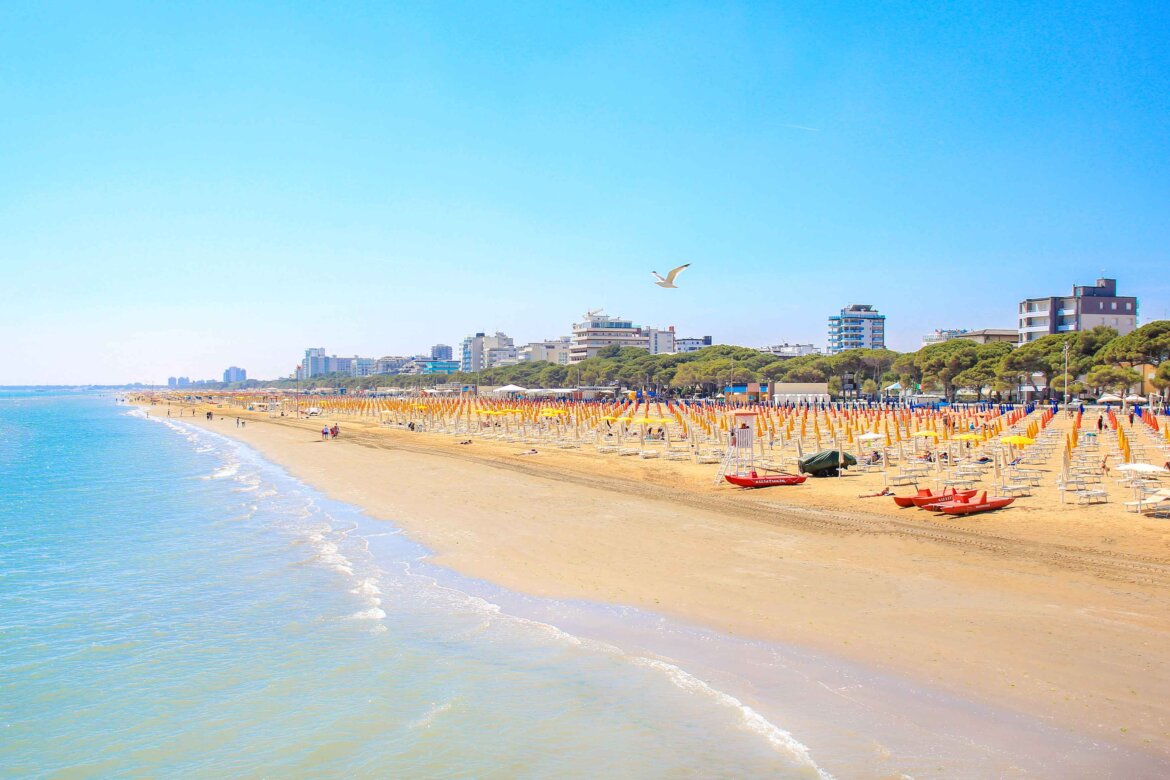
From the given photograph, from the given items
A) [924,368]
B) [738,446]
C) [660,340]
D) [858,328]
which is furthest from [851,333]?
[738,446]

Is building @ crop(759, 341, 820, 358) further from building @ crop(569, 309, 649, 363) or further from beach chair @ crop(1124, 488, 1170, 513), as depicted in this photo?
beach chair @ crop(1124, 488, 1170, 513)

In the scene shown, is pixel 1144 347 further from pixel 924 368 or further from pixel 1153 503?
pixel 1153 503

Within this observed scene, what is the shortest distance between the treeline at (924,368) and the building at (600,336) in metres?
12.6

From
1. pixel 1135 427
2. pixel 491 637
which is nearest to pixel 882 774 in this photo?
pixel 491 637

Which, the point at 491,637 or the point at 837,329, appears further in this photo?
the point at 837,329

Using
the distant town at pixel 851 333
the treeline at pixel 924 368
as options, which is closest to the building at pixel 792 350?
the distant town at pixel 851 333

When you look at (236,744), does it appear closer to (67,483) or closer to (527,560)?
(527,560)

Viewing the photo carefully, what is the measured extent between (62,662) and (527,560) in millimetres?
6375

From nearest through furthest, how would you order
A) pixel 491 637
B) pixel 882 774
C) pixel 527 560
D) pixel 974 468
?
pixel 882 774 → pixel 491 637 → pixel 527 560 → pixel 974 468

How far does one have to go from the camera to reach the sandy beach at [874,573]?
23.2ft

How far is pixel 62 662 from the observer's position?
27.4ft

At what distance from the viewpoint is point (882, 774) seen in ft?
18.0

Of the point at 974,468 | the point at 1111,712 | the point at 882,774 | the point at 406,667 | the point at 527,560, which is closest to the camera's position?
the point at 882,774

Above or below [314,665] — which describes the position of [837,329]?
above
